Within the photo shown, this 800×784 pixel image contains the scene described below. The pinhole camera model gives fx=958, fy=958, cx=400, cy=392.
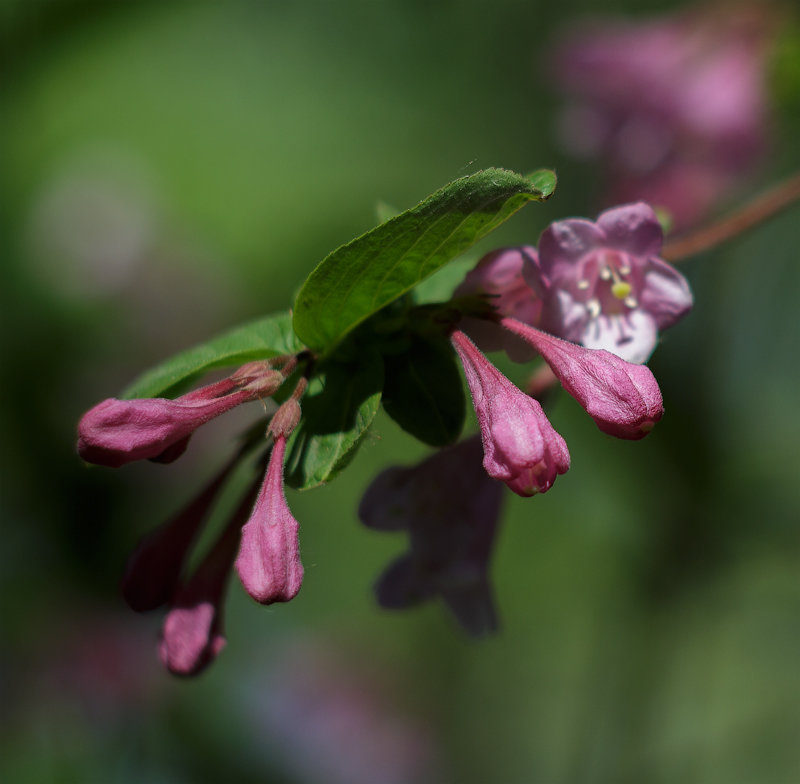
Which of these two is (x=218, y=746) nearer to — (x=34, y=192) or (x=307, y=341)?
(x=307, y=341)

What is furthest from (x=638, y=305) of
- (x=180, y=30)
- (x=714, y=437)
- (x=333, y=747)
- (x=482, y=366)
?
(x=180, y=30)

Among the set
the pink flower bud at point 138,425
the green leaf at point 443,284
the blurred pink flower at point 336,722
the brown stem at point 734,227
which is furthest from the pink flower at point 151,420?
the blurred pink flower at point 336,722

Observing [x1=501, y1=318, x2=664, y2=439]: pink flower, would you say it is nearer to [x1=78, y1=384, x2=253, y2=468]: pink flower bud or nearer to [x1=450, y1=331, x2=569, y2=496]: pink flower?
[x1=450, y1=331, x2=569, y2=496]: pink flower

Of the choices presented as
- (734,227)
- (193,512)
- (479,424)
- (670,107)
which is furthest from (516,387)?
(670,107)

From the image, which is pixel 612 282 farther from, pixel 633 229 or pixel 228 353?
pixel 228 353

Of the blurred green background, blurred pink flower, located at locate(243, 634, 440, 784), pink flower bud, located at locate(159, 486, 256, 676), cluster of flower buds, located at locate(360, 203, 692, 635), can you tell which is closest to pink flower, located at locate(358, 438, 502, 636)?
cluster of flower buds, located at locate(360, 203, 692, 635)

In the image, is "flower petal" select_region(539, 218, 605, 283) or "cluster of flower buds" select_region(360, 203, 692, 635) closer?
"cluster of flower buds" select_region(360, 203, 692, 635)

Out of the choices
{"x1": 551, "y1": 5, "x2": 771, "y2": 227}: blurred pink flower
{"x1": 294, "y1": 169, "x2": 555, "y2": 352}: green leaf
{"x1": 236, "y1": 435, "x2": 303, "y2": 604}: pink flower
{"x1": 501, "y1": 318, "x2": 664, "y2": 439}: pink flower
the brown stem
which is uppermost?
{"x1": 294, "y1": 169, "x2": 555, "y2": 352}: green leaf
